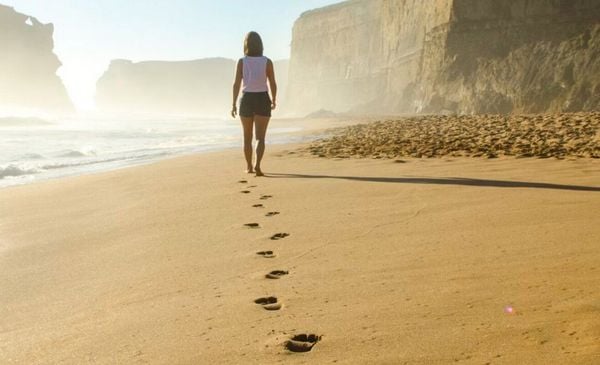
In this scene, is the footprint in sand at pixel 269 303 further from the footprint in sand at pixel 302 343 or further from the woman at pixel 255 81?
the woman at pixel 255 81

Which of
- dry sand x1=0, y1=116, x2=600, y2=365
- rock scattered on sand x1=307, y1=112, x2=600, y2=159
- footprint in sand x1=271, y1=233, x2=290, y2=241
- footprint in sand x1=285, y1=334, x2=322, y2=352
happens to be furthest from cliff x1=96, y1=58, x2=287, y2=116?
footprint in sand x1=285, y1=334, x2=322, y2=352

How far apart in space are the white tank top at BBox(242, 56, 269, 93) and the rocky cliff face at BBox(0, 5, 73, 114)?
82.3 meters

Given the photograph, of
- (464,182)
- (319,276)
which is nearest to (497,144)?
(464,182)

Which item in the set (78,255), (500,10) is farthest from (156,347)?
(500,10)

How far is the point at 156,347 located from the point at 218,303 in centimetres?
37

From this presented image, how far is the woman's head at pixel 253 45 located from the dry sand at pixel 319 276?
2.14 metres

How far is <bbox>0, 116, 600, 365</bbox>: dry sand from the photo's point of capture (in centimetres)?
144

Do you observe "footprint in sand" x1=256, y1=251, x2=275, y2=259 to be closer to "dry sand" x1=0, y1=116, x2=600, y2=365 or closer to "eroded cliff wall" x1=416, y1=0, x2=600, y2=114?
"dry sand" x1=0, y1=116, x2=600, y2=365

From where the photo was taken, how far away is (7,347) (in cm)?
159

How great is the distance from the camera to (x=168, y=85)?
550ft

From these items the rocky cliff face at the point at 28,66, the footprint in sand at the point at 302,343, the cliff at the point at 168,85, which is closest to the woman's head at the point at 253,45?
the footprint in sand at the point at 302,343

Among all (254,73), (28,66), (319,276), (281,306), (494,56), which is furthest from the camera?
(28,66)

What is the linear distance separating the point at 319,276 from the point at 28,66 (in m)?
92.4

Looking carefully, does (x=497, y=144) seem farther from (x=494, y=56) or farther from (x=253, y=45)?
(x=494, y=56)
